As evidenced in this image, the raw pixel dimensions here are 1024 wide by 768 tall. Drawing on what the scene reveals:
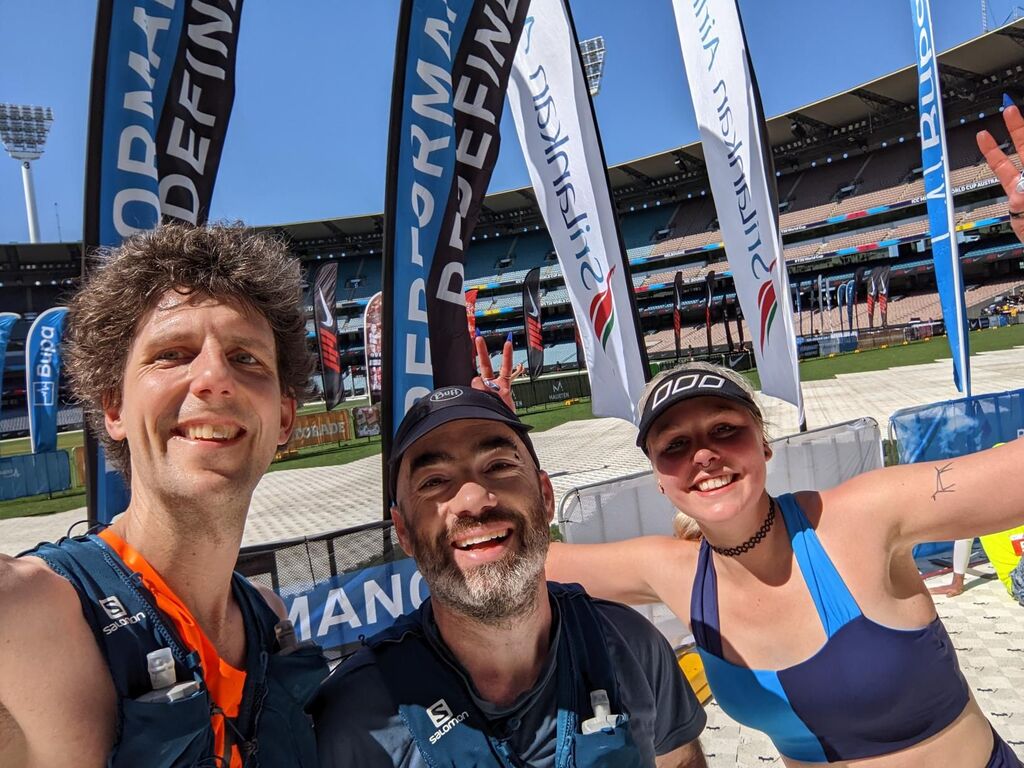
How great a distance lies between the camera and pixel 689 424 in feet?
6.75

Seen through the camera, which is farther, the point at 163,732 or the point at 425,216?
the point at 425,216

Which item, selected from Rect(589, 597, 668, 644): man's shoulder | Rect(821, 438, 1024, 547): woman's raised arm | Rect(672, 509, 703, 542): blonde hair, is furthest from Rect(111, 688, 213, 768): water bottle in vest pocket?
Rect(672, 509, 703, 542): blonde hair

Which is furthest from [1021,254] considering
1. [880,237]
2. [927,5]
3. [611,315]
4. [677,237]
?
[611,315]

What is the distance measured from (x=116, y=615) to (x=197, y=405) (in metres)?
0.45

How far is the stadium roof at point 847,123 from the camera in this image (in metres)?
46.0

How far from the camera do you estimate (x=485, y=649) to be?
5.21 feet

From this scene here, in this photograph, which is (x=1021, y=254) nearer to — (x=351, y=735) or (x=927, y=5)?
(x=927, y=5)

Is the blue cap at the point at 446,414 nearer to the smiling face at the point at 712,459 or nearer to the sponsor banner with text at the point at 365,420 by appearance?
the smiling face at the point at 712,459

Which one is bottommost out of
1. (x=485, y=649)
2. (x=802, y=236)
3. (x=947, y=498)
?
(x=485, y=649)

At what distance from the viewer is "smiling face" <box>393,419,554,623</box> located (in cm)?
154

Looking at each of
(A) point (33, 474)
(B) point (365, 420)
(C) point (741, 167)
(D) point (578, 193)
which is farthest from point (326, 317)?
(C) point (741, 167)

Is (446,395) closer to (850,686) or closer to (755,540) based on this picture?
(755,540)

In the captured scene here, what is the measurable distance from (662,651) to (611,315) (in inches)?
204

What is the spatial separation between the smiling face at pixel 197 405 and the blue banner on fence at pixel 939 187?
9509 mm
